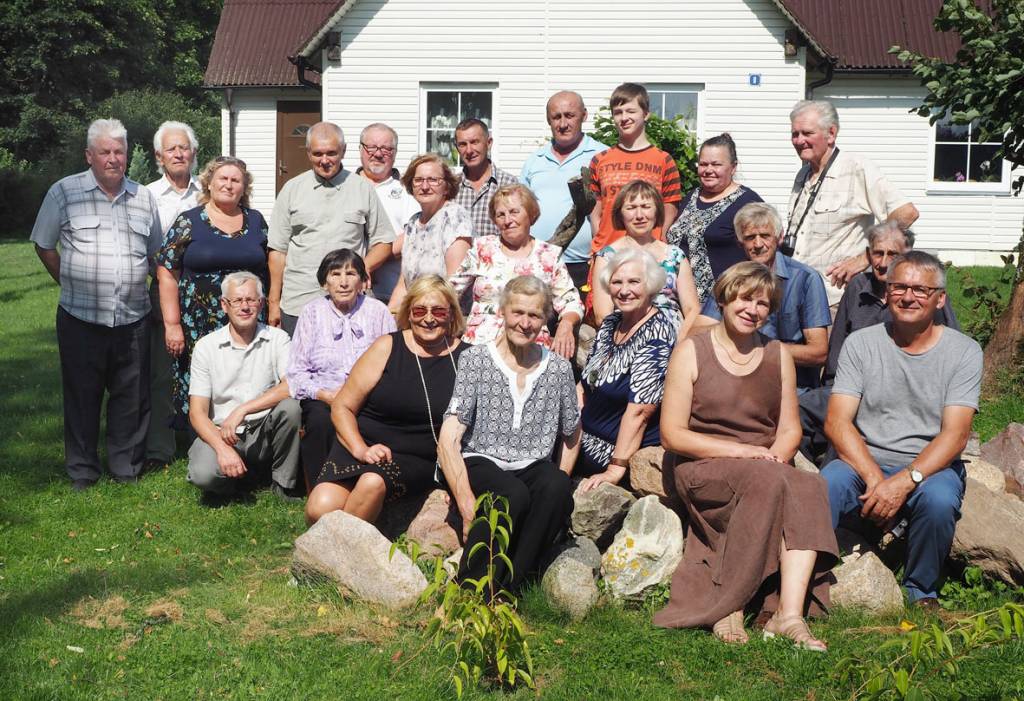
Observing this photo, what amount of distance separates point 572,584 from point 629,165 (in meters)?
2.94

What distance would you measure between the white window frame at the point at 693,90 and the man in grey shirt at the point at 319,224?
967 centimetres

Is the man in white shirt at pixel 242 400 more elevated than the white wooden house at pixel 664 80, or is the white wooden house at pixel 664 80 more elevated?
the white wooden house at pixel 664 80

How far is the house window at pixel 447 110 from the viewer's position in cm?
1658

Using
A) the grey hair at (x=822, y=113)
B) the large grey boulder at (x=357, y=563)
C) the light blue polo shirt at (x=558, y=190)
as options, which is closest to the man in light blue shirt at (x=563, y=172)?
the light blue polo shirt at (x=558, y=190)

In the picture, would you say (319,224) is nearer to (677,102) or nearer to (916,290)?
(916,290)

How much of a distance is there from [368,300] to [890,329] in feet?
9.56

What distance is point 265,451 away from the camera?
22.1 feet

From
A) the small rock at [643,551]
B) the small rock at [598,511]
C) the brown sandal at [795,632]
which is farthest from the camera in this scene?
the small rock at [598,511]

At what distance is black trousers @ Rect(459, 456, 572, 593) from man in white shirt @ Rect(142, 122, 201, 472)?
3.21 metres

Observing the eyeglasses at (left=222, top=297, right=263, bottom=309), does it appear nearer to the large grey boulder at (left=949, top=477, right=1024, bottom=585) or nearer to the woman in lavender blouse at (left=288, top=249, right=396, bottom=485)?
the woman in lavender blouse at (left=288, top=249, right=396, bottom=485)

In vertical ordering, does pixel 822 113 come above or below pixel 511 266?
above

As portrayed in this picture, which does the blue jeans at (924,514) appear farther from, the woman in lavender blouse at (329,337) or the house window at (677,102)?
the house window at (677,102)

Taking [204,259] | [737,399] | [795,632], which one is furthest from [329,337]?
[795,632]

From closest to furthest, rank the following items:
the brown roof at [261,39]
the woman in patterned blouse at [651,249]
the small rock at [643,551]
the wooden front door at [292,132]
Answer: the small rock at [643,551] → the woman in patterned blouse at [651,249] → the wooden front door at [292,132] → the brown roof at [261,39]
